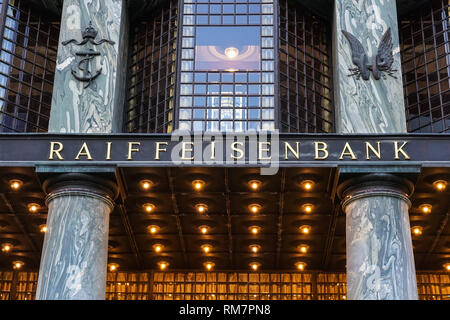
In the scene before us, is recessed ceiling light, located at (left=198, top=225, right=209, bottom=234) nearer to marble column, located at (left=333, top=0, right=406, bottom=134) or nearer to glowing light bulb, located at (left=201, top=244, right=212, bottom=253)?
glowing light bulb, located at (left=201, top=244, right=212, bottom=253)

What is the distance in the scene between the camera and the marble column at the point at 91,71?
1351 inches

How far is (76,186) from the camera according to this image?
1276 inches

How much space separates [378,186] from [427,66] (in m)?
7.87

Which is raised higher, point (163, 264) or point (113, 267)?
point (163, 264)

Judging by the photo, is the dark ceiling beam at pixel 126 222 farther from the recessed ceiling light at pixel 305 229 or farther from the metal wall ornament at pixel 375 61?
the metal wall ornament at pixel 375 61

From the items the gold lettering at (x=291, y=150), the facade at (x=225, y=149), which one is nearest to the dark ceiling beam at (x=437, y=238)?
the facade at (x=225, y=149)

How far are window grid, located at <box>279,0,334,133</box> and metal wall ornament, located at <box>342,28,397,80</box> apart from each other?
219cm

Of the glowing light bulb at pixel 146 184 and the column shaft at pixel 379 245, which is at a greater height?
the glowing light bulb at pixel 146 184

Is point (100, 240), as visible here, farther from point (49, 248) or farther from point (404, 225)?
point (404, 225)

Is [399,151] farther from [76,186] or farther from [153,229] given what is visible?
[76,186]

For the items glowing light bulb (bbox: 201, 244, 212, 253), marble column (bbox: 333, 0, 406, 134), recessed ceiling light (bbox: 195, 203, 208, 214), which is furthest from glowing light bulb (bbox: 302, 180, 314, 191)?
glowing light bulb (bbox: 201, 244, 212, 253)

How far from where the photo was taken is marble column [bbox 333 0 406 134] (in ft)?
112

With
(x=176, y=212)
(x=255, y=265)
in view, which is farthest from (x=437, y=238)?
(x=176, y=212)

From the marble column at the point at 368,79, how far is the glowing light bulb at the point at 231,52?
→ 3774mm
